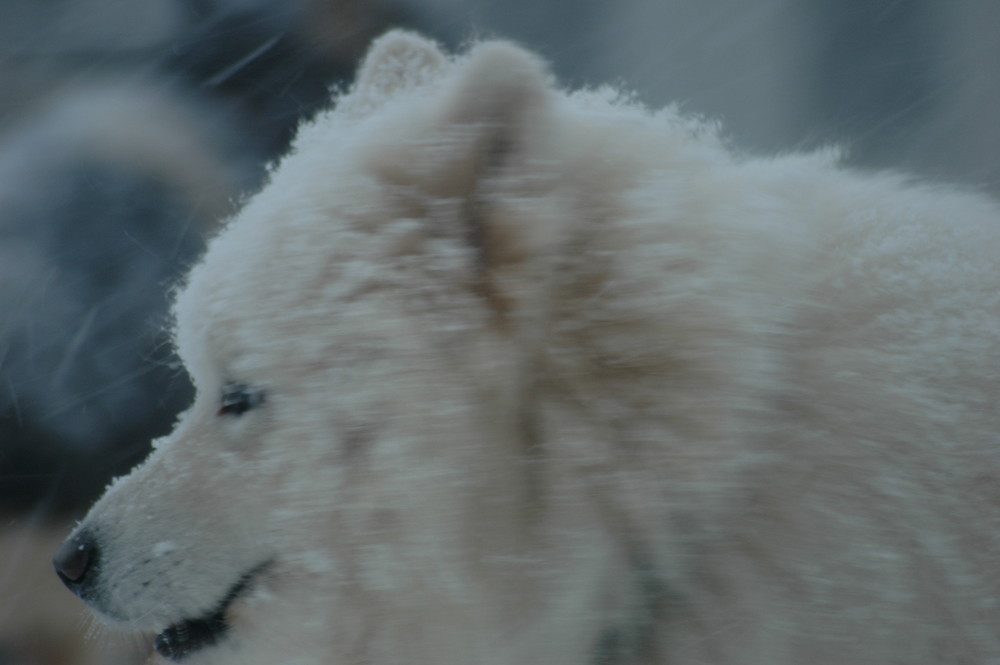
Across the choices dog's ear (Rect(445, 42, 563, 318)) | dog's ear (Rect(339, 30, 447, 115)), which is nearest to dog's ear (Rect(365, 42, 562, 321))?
dog's ear (Rect(445, 42, 563, 318))

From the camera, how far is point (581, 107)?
125cm

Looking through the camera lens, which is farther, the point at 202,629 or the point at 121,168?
the point at 121,168

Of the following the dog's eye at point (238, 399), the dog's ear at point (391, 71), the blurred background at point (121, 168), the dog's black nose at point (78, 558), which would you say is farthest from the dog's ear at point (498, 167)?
the blurred background at point (121, 168)

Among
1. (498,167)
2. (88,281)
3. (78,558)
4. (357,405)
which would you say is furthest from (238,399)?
(88,281)

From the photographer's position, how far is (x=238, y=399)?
1.19 m

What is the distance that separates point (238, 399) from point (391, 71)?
843 millimetres

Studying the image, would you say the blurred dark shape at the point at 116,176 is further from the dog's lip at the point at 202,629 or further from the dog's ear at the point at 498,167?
the dog's ear at the point at 498,167

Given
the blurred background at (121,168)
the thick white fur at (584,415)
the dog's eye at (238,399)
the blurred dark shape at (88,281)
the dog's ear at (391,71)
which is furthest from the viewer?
the blurred dark shape at (88,281)

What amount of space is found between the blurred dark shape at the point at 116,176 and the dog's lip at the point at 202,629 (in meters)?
1.17

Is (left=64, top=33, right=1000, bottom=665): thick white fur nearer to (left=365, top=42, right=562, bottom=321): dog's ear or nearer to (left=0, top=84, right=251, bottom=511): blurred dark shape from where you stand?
(left=365, top=42, right=562, bottom=321): dog's ear

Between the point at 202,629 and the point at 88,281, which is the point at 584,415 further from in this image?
the point at 88,281

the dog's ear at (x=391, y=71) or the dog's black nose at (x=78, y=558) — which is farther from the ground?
the dog's ear at (x=391, y=71)

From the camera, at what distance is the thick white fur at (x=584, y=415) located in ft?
3.17

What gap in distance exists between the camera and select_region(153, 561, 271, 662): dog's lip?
1.19m
